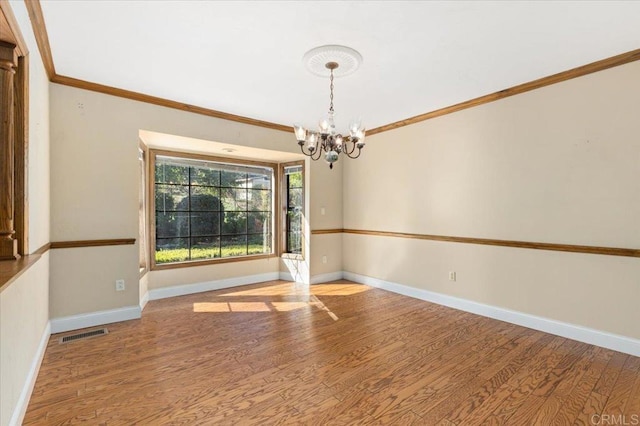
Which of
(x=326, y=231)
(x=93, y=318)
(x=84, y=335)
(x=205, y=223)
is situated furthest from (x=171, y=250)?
(x=326, y=231)

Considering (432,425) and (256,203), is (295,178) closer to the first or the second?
(256,203)

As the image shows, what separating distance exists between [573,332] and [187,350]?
3711 millimetres

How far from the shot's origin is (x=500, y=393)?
2131mm

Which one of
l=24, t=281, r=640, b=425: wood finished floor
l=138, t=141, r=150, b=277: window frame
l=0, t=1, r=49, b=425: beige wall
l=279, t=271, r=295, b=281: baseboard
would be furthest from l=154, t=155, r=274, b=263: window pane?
l=0, t=1, r=49, b=425: beige wall

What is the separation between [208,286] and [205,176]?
1.75 meters

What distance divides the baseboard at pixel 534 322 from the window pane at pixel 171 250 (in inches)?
126

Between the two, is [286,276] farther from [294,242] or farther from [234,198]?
[234,198]

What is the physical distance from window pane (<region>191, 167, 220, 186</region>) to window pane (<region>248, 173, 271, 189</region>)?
0.59 m

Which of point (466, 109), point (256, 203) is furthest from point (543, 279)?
point (256, 203)

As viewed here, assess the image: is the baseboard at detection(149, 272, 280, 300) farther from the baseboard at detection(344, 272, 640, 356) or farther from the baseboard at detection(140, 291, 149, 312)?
the baseboard at detection(344, 272, 640, 356)

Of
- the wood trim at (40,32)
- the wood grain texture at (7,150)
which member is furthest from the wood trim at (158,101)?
the wood grain texture at (7,150)

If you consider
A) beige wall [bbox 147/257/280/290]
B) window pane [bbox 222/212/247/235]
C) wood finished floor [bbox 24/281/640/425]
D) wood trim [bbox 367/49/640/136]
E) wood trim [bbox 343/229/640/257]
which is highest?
wood trim [bbox 367/49/640/136]

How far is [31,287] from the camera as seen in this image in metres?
2.18

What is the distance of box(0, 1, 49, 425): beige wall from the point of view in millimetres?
1582
